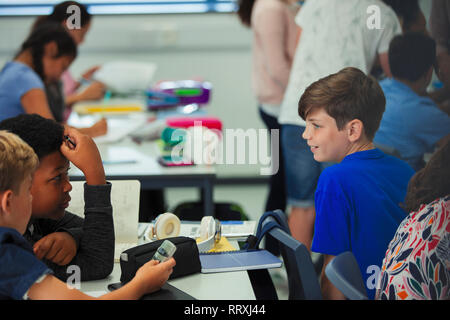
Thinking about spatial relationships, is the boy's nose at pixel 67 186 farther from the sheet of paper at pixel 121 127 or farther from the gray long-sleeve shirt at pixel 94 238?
the sheet of paper at pixel 121 127

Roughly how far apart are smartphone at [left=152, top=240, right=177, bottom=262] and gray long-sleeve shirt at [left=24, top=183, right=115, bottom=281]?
0.12m

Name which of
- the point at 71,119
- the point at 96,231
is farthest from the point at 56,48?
the point at 96,231

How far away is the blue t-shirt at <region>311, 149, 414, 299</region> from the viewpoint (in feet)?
3.66

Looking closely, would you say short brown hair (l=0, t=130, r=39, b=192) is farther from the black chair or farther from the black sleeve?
the black chair

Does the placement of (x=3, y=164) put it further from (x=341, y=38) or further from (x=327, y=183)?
(x=341, y=38)

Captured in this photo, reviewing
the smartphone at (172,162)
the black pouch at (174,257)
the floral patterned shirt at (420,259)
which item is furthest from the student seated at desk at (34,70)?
the floral patterned shirt at (420,259)

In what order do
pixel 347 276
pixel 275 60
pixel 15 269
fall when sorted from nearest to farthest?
pixel 15 269, pixel 347 276, pixel 275 60

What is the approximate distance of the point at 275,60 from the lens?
1810 mm

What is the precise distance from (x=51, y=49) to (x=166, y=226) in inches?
45.6

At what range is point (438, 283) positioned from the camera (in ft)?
3.51

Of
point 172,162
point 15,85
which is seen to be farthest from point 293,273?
point 15,85

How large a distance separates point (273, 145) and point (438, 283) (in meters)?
0.43

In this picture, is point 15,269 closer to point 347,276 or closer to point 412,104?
point 347,276

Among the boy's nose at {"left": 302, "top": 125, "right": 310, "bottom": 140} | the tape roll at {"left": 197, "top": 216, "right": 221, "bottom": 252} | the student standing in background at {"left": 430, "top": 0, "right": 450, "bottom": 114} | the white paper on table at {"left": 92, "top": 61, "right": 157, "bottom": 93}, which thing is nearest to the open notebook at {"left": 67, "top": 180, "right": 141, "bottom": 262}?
the tape roll at {"left": 197, "top": 216, "right": 221, "bottom": 252}
